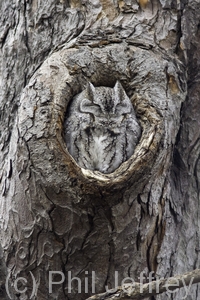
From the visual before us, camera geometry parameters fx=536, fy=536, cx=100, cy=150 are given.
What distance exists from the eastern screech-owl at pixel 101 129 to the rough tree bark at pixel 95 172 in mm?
45

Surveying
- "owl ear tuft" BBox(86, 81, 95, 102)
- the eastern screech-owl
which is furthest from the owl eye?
"owl ear tuft" BBox(86, 81, 95, 102)

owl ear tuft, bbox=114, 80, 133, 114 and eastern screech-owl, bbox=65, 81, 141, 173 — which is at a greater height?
owl ear tuft, bbox=114, 80, 133, 114

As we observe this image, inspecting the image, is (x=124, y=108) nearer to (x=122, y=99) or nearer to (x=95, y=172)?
(x=122, y=99)

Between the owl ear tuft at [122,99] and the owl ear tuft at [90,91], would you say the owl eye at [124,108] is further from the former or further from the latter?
the owl ear tuft at [90,91]

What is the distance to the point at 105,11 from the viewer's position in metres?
2.08

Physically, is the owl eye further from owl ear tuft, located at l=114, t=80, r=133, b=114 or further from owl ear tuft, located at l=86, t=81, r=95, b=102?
owl ear tuft, located at l=86, t=81, r=95, b=102

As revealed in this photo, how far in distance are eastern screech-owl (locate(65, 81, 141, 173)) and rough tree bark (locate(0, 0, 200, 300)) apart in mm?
45

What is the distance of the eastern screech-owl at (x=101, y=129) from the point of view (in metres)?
1.95

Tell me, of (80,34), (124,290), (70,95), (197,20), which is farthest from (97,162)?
(124,290)

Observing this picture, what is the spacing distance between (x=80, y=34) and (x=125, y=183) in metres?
0.67

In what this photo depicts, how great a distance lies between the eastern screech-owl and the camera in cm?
195

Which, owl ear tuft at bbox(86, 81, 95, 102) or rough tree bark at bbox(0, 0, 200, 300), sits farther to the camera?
owl ear tuft at bbox(86, 81, 95, 102)

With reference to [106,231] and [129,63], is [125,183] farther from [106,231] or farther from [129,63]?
[129,63]

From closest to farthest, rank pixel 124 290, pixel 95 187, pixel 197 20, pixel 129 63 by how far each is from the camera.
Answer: pixel 124 290 → pixel 95 187 → pixel 129 63 → pixel 197 20
